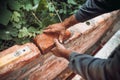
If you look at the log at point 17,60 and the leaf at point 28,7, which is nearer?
the log at point 17,60

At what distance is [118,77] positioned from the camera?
137 cm

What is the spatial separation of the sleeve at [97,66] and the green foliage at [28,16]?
1.26 meters

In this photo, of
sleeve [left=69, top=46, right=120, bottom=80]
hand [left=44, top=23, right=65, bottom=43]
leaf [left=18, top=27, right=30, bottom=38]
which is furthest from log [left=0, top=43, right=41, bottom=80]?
sleeve [left=69, top=46, right=120, bottom=80]

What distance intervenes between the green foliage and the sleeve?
4.13 ft

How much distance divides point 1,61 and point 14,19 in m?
0.79

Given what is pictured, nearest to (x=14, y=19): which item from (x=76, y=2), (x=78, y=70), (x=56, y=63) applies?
(x=56, y=63)

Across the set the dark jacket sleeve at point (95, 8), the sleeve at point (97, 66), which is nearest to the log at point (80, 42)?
the dark jacket sleeve at point (95, 8)

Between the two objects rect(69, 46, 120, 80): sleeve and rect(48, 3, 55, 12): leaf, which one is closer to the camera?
rect(69, 46, 120, 80): sleeve

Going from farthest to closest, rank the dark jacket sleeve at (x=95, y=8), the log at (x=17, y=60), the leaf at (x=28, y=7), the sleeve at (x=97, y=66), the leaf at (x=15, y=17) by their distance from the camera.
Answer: the leaf at (x=28, y=7), the leaf at (x=15, y=17), the log at (x=17, y=60), the dark jacket sleeve at (x=95, y=8), the sleeve at (x=97, y=66)

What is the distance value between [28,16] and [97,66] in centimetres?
201

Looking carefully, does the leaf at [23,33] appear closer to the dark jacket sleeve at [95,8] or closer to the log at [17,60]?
the log at [17,60]

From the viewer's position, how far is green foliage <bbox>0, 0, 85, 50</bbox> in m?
2.82

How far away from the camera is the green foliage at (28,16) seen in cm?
282

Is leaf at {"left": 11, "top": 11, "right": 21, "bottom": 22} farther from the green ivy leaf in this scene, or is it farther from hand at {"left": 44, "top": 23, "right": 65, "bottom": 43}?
hand at {"left": 44, "top": 23, "right": 65, "bottom": 43}
